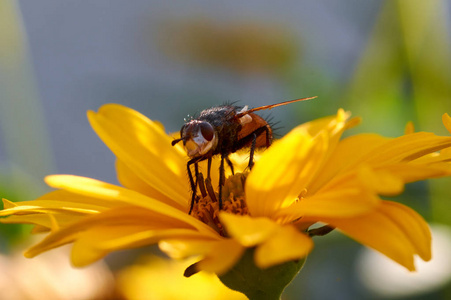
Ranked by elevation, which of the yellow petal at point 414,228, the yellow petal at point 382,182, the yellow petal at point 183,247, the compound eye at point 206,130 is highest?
the compound eye at point 206,130

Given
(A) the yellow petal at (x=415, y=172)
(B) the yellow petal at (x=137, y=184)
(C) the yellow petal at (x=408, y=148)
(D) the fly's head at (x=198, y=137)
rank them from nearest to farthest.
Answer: (A) the yellow petal at (x=415, y=172), (C) the yellow petal at (x=408, y=148), (D) the fly's head at (x=198, y=137), (B) the yellow petal at (x=137, y=184)

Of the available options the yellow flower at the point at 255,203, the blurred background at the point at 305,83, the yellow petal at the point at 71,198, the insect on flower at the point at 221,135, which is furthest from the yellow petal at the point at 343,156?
the blurred background at the point at 305,83

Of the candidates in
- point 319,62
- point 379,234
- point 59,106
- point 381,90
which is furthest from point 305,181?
point 59,106

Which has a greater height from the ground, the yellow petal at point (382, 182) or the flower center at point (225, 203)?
the yellow petal at point (382, 182)

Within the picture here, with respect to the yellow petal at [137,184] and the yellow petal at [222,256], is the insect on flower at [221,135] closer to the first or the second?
the yellow petal at [137,184]

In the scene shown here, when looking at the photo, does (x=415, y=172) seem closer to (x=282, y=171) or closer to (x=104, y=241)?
(x=282, y=171)

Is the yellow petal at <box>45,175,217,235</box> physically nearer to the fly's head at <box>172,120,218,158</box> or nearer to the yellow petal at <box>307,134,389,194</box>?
the fly's head at <box>172,120,218,158</box>

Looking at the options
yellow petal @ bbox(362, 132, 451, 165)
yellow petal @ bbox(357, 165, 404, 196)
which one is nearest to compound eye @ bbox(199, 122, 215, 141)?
yellow petal @ bbox(362, 132, 451, 165)

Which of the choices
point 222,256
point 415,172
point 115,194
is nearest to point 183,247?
point 222,256
